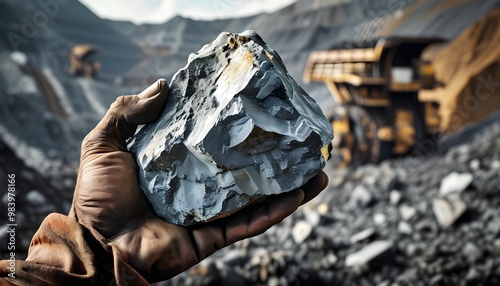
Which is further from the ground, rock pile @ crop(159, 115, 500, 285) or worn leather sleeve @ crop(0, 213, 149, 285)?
worn leather sleeve @ crop(0, 213, 149, 285)

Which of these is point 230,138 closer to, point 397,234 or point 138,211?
point 138,211

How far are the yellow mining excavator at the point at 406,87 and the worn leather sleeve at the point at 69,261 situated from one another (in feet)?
12.0

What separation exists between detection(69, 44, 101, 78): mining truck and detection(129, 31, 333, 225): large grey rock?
426 centimetres

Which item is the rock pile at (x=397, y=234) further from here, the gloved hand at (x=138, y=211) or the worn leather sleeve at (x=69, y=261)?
the worn leather sleeve at (x=69, y=261)

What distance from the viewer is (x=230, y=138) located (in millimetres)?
1428

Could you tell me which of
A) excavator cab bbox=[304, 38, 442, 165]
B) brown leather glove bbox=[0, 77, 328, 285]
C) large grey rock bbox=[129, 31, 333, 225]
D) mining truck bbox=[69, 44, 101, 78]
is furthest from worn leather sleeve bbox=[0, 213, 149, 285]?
mining truck bbox=[69, 44, 101, 78]

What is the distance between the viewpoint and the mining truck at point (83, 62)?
18.0 ft

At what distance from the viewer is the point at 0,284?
50.6 inches

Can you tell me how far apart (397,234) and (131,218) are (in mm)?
2897

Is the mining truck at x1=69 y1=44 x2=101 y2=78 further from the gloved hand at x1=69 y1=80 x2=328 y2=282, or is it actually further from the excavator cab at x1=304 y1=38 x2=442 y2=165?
the gloved hand at x1=69 y1=80 x2=328 y2=282

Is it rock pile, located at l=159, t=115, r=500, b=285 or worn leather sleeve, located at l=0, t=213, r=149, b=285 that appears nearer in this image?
worn leather sleeve, located at l=0, t=213, r=149, b=285

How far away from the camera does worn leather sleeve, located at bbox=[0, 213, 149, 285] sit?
132cm

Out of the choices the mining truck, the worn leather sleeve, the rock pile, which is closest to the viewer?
the worn leather sleeve

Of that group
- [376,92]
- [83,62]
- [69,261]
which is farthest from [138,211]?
[83,62]
